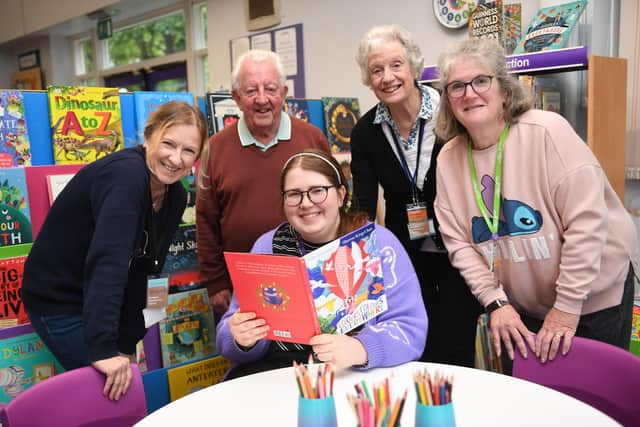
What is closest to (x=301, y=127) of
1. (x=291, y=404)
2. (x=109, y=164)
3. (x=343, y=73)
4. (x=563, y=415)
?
(x=109, y=164)

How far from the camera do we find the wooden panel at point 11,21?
7777 millimetres

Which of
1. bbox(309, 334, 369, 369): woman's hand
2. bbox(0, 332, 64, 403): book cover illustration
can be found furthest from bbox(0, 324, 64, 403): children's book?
bbox(309, 334, 369, 369): woman's hand

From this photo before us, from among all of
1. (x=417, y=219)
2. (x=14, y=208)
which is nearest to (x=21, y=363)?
(x=14, y=208)

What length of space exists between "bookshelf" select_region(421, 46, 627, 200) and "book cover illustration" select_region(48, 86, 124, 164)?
1968 mm

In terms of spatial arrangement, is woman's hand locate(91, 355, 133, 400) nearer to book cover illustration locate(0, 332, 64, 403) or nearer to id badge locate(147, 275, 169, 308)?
id badge locate(147, 275, 169, 308)

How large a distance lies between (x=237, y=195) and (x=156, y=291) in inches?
→ 24.4

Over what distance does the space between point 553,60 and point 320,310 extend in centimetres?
204

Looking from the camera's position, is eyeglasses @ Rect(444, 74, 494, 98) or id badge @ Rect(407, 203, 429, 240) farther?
id badge @ Rect(407, 203, 429, 240)

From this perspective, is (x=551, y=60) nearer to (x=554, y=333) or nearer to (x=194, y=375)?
(x=554, y=333)

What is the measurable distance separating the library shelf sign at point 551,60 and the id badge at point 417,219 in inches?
27.5

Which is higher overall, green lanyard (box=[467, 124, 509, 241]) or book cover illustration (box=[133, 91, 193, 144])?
book cover illustration (box=[133, 91, 193, 144])

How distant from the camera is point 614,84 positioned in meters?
2.77

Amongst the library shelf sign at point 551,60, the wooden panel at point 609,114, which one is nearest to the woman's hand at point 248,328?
the library shelf sign at point 551,60

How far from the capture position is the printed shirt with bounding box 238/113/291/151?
2.44 metres
